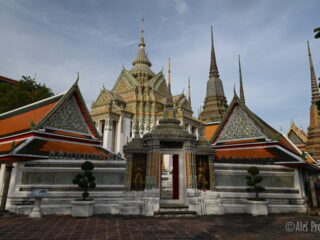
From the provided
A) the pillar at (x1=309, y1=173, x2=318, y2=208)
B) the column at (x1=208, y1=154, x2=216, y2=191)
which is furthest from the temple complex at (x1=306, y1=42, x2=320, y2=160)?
the column at (x1=208, y1=154, x2=216, y2=191)

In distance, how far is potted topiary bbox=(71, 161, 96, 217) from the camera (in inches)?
323

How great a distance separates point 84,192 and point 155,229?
372 cm

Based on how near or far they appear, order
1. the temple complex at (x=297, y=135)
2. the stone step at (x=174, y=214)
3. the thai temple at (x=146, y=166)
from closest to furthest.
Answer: the stone step at (x=174, y=214)
the thai temple at (x=146, y=166)
the temple complex at (x=297, y=135)

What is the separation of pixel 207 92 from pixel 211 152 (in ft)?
104

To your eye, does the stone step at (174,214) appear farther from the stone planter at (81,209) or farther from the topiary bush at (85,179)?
the topiary bush at (85,179)

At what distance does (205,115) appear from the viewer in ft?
121

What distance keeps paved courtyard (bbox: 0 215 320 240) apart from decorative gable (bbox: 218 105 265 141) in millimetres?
5991

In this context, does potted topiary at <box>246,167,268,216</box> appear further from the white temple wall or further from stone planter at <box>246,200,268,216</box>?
the white temple wall

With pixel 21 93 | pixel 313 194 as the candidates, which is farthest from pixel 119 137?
pixel 313 194

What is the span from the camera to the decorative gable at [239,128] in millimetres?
13266

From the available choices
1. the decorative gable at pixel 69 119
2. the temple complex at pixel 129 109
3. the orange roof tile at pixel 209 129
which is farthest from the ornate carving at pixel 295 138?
the decorative gable at pixel 69 119

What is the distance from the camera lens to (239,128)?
1402 cm

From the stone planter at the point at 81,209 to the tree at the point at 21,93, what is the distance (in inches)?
699

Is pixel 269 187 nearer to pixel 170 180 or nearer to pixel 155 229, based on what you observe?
pixel 155 229
